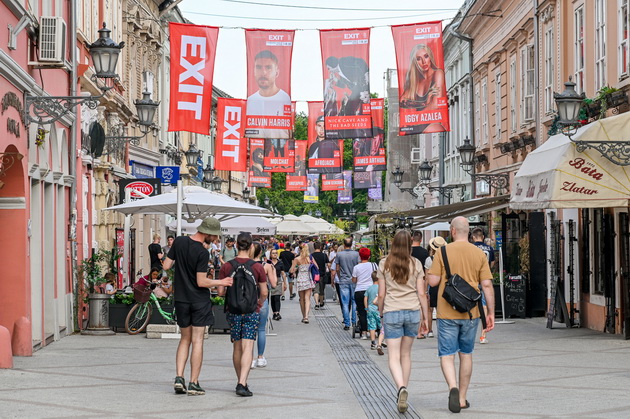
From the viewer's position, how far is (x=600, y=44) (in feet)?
70.4

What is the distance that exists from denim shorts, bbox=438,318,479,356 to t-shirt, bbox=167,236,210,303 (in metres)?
2.69

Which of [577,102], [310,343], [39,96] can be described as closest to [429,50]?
[577,102]

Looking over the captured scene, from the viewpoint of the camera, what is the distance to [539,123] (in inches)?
1078

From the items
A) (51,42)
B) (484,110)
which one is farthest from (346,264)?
(484,110)

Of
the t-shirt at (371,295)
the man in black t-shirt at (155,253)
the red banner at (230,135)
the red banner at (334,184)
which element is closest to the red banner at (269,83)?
the man in black t-shirt at (155,253)

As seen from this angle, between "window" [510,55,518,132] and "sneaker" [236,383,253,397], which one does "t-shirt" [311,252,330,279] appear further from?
"sneaker" [236,383,253,397]

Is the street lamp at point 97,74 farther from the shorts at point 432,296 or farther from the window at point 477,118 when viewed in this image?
the window at point 477,118

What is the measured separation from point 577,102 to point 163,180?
14.7m

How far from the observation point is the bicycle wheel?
68.8ft

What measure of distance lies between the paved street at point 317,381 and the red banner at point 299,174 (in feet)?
91.4

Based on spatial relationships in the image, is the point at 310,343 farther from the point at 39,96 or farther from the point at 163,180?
the point at 163,180

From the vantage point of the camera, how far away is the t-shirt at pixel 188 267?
12250 millimetres

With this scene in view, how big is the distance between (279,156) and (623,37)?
74.3 feet

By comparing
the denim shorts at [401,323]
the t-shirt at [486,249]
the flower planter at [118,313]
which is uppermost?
the t-shirt at [486,249]
